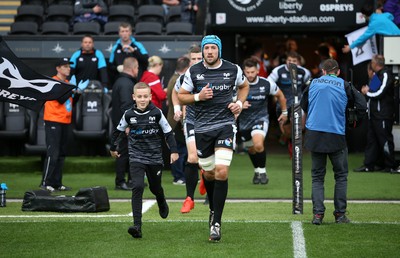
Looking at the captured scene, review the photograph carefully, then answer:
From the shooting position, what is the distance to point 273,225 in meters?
11.3

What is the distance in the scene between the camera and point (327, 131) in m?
11.4

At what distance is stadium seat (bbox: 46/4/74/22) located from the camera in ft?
73.3

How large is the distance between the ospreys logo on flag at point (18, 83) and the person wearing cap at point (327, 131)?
354 cm

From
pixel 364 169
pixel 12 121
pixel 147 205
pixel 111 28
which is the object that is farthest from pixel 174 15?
pixel 147 205

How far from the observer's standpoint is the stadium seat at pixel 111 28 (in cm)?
2119

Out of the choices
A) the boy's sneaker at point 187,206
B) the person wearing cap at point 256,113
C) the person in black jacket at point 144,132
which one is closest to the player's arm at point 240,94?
the person in black jacket at point 144,132

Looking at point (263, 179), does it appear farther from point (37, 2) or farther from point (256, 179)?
point (37, 2)

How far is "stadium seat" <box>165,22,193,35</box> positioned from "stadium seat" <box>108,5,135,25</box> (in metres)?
1.35

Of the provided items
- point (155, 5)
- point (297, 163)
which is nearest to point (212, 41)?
point (297, 163)

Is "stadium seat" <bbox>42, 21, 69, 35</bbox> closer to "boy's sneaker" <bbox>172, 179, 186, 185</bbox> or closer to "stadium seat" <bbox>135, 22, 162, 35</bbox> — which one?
"stadium seat" <bbox>135, 22, 162, 35</bbox>

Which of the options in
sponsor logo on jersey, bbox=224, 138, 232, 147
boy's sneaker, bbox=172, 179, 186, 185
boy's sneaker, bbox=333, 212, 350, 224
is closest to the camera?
sponsor logo on jersey, bbox=224, 138, 232, 147

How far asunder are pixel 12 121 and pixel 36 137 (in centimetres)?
109

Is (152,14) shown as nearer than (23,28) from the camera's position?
No

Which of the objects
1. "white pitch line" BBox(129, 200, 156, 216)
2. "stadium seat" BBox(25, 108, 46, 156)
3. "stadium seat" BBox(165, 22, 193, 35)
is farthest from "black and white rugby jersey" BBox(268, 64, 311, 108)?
"white pitch line" BBox(129, 200, 156, 216)
